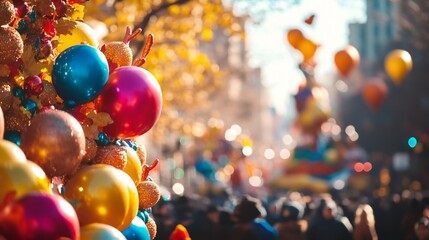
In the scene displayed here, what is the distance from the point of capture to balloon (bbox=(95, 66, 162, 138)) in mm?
6672

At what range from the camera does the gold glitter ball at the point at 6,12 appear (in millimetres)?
6055

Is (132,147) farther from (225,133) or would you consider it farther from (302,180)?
(225,133)

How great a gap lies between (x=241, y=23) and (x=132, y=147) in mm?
9569

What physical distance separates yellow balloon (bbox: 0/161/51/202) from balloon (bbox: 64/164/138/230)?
57cm

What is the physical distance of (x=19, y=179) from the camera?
5.35 meters

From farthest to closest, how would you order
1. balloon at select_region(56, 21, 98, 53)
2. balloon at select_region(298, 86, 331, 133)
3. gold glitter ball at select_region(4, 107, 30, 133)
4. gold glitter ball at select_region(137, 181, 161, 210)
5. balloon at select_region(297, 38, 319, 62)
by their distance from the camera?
1. balloon at select_region(298, 86, 331, 133)
2. balloon at select_region(297, 38, 319, 62)
3. gold glitter ball at select_region(137, 181, 161, 210)
4. balloon at select_region(56, 21, 98, 53)
5. gold glitter ball at select_region(4, 107, 30, 133)

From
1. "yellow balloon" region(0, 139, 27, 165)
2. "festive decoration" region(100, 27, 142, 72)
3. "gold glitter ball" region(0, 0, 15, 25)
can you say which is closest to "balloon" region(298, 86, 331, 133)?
"festive decoration" region(100, 27, 142, 72)

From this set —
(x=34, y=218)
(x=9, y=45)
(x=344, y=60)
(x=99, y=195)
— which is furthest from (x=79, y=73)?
(x=344, y=60)

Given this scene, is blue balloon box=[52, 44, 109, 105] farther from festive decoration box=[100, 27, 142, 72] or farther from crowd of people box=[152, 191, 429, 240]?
crowd of people box=[152, 191, 429, 240]

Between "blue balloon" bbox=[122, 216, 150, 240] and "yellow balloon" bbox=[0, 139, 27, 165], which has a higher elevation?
"yellow balloon" bbox=[0, 139, 27, 165]

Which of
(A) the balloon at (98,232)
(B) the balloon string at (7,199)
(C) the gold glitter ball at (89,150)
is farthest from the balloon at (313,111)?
(B) the balloon string at (7,199)

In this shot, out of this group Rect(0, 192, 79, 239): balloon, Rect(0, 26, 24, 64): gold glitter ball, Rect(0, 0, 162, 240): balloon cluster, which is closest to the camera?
Rect(0, 192, 79, 239): balloon

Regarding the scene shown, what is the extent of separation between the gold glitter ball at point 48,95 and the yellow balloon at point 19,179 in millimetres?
1121

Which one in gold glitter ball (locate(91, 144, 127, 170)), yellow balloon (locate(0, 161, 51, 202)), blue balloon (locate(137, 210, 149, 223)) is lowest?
blue balloon (locate(137, 210, 149, 223))
